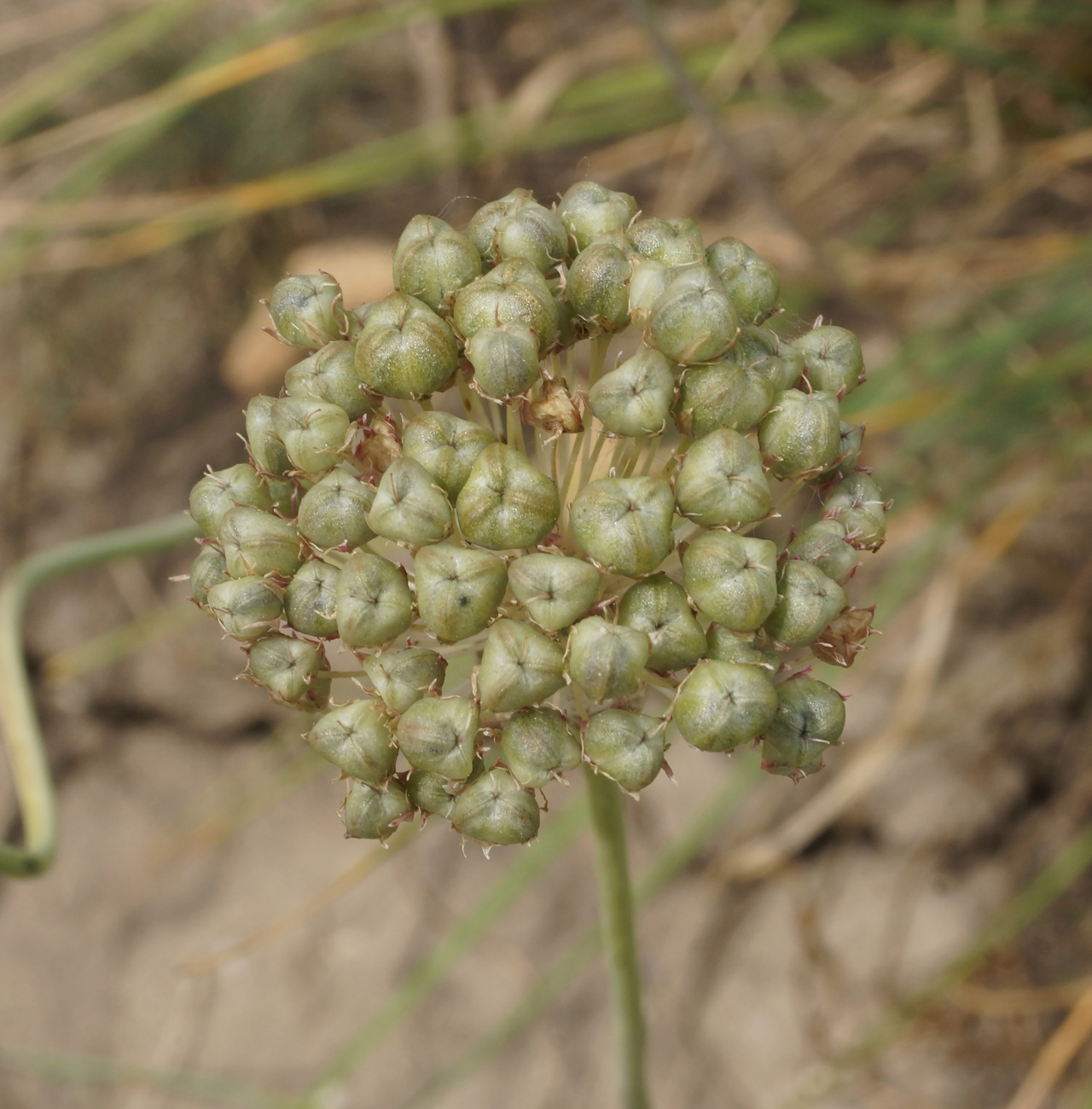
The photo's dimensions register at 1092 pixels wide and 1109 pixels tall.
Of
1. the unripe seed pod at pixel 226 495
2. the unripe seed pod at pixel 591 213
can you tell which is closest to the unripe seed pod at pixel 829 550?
the unripe seed pod at pixel 591 213

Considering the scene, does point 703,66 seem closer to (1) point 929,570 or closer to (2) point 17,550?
(1) point 929,570

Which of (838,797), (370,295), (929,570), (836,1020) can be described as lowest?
(836,1020)

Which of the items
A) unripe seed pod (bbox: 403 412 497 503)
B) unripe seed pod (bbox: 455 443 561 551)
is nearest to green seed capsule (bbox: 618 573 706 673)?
unripe seed pod (bbox: 455 443 561 551)

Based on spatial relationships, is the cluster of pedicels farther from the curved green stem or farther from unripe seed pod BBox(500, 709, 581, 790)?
the curved green stem

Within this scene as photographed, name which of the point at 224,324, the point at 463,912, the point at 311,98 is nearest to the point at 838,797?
the point at 463,912

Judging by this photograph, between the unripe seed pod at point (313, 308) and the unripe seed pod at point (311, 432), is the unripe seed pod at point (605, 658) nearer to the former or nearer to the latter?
the unripe seed pod at point (311, 432)

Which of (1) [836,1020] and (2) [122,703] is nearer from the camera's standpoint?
(1) [836,1020]
